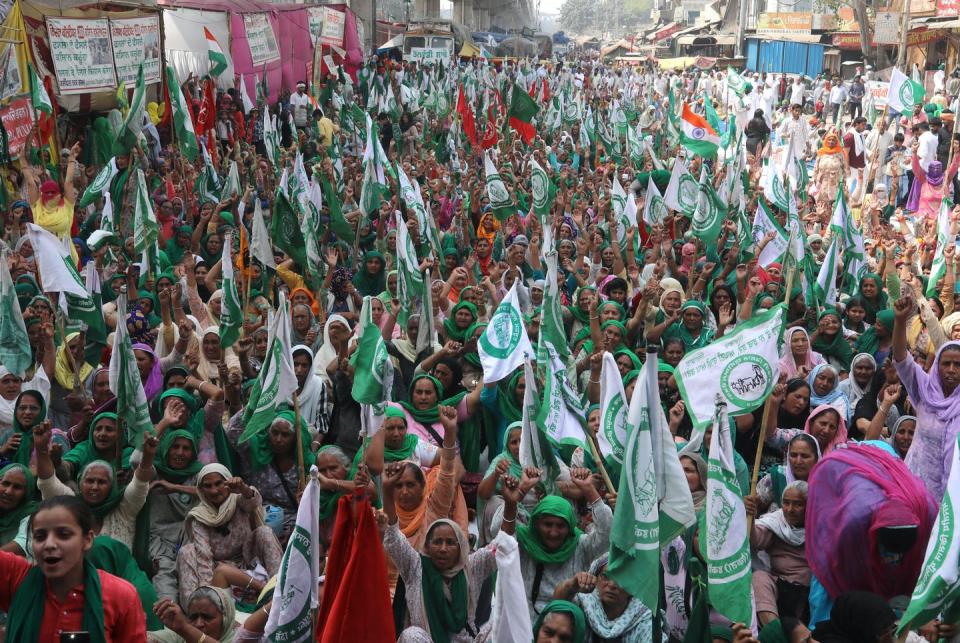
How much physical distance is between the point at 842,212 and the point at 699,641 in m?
5.75

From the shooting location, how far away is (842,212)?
872 cm

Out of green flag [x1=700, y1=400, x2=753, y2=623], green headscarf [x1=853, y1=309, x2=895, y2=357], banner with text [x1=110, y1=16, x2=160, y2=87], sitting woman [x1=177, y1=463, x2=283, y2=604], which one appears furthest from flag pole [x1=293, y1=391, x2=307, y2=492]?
banner with text [x1=110, y1=16, x2=160, y2=87]

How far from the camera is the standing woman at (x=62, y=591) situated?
2.77 metres

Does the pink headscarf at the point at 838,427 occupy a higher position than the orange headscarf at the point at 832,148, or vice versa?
the pink headscarf at the point at 838,427

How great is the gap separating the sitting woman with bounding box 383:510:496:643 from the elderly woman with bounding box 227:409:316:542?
1.30 m

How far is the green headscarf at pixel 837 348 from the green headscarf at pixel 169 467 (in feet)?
12.0

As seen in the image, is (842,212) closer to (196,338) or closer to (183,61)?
(196,338)

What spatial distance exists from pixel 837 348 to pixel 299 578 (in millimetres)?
4010

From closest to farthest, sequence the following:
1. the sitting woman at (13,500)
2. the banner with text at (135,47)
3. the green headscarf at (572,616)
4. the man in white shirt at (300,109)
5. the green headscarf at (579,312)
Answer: the green headscarf at (572,616)
the sitting woman at (13,500)
the green headscarf at (579,312)
the banner with text at (135,47)
the man in white shirt at (300,109)

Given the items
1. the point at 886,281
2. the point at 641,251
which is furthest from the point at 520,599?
the point at 641,251

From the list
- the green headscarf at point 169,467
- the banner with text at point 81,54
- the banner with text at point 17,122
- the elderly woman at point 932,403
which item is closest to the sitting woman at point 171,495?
the green headscarf at point 169,467

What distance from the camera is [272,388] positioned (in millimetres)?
5293

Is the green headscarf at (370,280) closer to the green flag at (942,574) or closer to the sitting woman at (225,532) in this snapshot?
the sitting woman at (225,532)

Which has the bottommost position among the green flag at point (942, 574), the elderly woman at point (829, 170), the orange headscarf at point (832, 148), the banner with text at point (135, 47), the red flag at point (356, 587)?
the elderly woman at point (829, 170)
